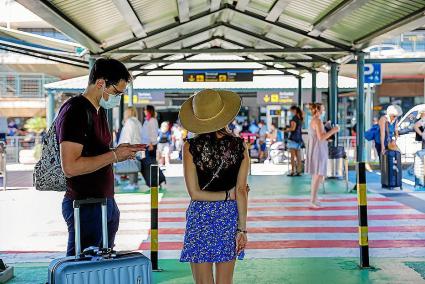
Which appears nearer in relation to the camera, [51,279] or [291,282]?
[51,279]

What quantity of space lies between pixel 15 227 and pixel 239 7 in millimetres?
6456

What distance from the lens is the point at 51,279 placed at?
3779 millimetres

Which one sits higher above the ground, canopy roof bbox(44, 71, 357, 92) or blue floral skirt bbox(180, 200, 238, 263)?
canopy roof bbox(44, 71, 357, 92)

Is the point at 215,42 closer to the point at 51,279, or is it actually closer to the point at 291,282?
the point at 291,282

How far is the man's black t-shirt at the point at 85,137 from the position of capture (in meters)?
4.27

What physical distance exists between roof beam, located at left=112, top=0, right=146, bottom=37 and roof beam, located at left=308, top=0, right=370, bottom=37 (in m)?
3.46

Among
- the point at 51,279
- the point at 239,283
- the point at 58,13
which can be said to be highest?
the point at 58,13

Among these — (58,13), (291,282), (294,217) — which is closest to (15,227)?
(58,13)

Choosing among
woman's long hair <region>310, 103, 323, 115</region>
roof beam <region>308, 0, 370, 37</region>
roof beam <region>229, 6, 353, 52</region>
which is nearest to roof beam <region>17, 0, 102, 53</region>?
roof beam <region>229, 6, 353, 52</region>

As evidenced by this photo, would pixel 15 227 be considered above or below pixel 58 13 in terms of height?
below

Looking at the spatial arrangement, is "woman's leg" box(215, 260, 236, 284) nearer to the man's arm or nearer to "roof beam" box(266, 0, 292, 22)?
the man's arm

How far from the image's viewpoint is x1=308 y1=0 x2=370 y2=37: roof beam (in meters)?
11.0

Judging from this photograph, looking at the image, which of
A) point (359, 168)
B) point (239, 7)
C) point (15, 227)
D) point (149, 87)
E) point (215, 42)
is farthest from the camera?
point (149, 87)

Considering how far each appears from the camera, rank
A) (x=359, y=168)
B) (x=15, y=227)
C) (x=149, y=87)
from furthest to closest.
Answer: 1. (x=149, y=87)
2. (x=15, y=227)
3. (x=359, y=168)
